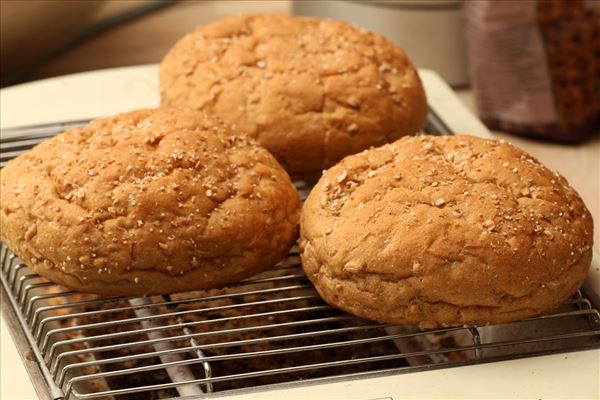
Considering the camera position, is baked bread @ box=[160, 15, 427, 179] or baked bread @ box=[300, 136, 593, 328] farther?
baked bread @ box=[160, 15, 427, 179]

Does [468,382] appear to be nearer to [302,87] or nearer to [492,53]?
[302,87]

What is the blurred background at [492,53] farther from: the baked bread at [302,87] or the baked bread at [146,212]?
the baked bread at [146,212]

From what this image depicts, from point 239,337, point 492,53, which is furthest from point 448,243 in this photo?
point 492,53

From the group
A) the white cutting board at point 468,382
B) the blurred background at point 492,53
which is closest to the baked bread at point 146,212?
the white cutting board at point 468,382

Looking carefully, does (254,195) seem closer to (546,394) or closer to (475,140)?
(475,140)

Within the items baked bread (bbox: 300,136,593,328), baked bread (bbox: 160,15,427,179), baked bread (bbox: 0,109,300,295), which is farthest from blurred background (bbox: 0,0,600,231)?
baked bread (bbox: 0,109,300,295)

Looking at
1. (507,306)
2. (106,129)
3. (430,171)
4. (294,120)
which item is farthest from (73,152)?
(507,306)

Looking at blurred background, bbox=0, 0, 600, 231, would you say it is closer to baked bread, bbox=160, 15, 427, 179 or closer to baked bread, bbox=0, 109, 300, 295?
baked bread, bbox=160, 15, 427, 179
